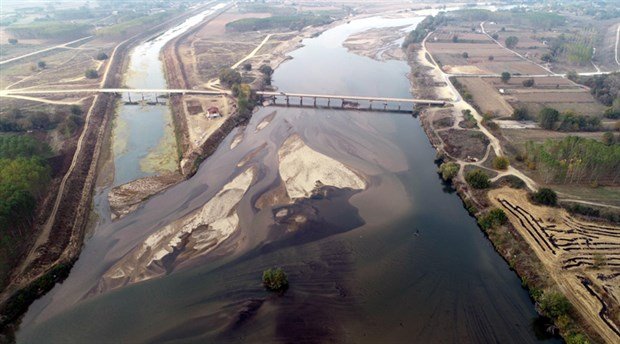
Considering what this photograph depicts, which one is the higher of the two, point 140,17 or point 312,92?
point 140,17

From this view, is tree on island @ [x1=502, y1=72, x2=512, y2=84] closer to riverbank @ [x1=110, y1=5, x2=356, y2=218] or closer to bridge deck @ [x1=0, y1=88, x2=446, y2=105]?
bridge deck @ [x1=0, y1=88, x2=446, y2=105]

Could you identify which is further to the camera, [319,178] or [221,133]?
[221,133]

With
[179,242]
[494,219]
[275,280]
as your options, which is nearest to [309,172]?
[179,242]

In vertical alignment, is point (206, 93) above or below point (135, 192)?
above

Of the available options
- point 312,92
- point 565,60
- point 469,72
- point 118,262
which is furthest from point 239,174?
point 565,60

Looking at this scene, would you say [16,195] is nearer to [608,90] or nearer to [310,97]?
[310,97]

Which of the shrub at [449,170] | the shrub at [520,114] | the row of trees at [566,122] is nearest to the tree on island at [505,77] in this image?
the shrub at [520,114]

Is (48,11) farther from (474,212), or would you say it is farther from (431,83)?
(474,212)
